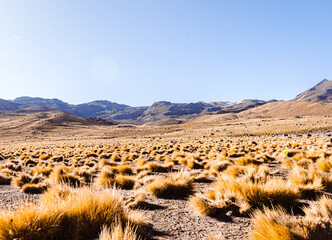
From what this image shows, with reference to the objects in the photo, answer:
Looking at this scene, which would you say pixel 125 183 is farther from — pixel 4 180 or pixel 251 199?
pixel 4 180

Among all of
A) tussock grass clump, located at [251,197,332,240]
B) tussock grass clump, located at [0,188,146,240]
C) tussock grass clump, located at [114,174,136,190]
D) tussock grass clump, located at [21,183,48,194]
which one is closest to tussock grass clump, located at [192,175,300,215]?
tussock grass clump, located at [251,197,332,240]

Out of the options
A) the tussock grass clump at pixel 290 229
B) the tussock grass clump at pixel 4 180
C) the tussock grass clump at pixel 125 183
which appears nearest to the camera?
the tussock grass clump at pixel 290 229

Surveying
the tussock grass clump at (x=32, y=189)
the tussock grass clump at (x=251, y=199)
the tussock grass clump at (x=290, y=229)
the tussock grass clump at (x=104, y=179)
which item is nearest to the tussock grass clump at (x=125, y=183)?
the tussock grass clump at (x=104, y=179)

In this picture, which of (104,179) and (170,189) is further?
(104,179)

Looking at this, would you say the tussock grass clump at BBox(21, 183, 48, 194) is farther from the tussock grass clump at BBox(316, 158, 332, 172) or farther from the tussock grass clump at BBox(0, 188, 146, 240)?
the tussock grass clump at BBox(316, 158, 332, 172)

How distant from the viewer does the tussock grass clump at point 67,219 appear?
A: 223 centimetres

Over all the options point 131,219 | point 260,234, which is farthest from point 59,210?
point 260,234

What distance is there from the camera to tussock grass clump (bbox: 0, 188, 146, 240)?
2.23 m

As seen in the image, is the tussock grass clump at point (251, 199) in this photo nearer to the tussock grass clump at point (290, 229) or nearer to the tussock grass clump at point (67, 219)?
the tussock grass clump at point (290, 229)

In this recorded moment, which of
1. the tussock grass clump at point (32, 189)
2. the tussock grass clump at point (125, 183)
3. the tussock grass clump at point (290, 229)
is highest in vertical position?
the tussock grass clump at point (290, 229)

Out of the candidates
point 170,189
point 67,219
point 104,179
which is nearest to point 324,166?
point 170,189

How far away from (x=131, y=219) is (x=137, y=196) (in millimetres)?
1452

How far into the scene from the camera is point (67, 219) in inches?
103

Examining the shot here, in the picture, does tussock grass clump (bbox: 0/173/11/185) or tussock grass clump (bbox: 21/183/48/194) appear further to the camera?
tussock grass clump (bbox: 0/173/11/185)
